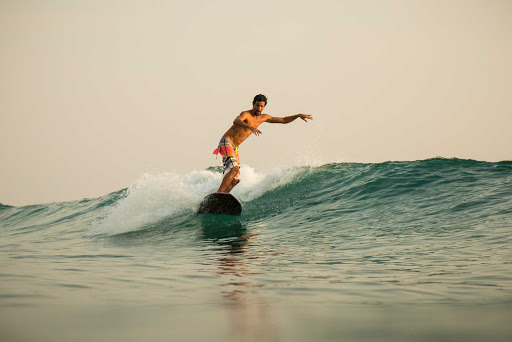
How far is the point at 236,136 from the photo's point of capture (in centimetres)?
1099

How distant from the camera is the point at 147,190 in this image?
12.3 m

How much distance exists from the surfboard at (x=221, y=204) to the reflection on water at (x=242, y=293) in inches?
85.1

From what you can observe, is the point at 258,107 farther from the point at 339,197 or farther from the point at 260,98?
the point at 339,197

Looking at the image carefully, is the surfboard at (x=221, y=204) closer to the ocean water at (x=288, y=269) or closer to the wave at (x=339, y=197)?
the ocean water at (x=288, y=269)

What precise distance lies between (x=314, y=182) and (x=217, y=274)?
9.76 m

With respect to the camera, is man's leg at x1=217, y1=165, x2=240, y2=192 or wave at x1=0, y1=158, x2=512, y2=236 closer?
wave at x1=0, y1=158, x2=512, y2=236

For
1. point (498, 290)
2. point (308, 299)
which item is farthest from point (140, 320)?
point (498, 290)

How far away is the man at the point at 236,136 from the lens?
10.7 metres

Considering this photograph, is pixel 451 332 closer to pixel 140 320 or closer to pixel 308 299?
pixel 308 299

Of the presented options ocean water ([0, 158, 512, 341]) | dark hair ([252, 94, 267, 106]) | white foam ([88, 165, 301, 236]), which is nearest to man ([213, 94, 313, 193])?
dark hair ([252, 94, 267, 106])

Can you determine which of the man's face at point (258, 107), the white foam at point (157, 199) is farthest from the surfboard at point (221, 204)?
the man's face at point (258, 107)

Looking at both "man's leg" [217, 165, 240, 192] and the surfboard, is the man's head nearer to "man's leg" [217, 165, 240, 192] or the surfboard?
"man's leg" [217, 165, 240, 192]

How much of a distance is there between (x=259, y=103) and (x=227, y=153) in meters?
1.33

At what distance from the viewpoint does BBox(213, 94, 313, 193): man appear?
35.1ft
